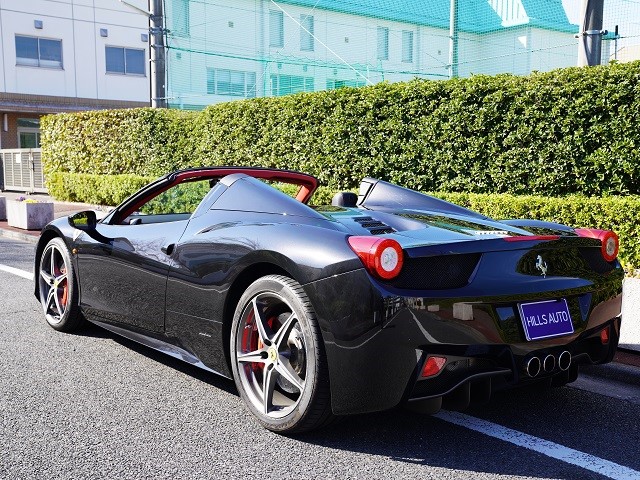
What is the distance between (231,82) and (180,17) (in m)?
2.49

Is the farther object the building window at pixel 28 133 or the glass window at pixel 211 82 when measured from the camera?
the building window at pixel 28 133

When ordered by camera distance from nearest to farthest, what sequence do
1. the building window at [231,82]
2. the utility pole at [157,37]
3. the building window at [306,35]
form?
the utility pole at [157,37], the building window at [231,82], the building window at [306,35]

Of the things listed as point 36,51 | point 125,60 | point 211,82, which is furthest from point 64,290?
point 125,60

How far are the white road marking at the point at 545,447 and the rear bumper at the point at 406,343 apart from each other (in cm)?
31

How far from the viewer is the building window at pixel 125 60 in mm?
35344

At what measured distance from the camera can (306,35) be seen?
24281 mm

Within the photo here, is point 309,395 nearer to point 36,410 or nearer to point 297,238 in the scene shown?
point 297,238

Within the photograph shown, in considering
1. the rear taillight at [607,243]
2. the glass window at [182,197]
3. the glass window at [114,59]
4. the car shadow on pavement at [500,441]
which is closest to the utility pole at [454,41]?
the glass window at [182,197]

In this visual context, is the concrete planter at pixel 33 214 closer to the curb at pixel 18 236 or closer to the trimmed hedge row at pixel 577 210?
the curb at pixel 18 236

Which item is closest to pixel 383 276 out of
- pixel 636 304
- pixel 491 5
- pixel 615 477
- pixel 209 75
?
pixel 615 477

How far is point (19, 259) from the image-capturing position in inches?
394

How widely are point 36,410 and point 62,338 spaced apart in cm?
162

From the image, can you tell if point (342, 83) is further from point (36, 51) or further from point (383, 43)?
point (36, 51)

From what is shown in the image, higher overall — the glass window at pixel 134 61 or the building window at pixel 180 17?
the glass window at pixel 134 61
